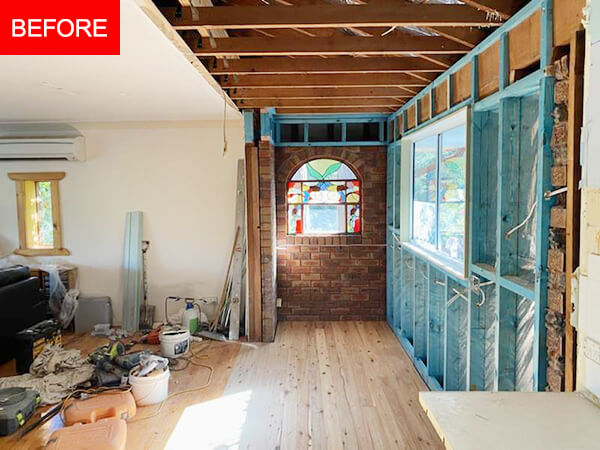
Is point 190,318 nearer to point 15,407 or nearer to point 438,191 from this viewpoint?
point 15,407

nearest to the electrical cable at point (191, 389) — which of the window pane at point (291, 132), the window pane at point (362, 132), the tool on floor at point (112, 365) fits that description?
the tool on floor at point (112, 365)

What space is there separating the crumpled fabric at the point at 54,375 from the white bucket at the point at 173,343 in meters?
0.66

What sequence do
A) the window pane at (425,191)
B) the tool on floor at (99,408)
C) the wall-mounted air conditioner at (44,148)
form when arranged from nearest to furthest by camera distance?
1. the tool on floor at (99,408)
2. the window pane at (425,191)
3. the wall-mounted air conditioner at (44,148)

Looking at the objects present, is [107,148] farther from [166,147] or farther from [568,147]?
[568,147]

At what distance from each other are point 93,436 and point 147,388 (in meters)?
0.74

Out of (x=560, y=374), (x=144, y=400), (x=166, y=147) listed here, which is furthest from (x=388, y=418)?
(x=166, y=147)

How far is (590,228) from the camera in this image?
136 centimetres

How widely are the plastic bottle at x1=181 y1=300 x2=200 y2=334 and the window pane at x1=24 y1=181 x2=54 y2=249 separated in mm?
2069

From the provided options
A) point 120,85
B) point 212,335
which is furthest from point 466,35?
point 212,335

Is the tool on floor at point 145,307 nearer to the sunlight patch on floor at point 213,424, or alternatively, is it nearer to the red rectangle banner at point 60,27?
the sunlight patch on floor at point 213,424

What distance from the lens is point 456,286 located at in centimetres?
307

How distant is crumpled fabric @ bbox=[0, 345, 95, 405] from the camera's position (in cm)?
350

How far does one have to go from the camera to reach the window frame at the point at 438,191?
107 inches

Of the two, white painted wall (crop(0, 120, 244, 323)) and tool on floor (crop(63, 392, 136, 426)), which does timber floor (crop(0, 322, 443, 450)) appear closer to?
tool on floor (crop(63, 392, 136, 426))
